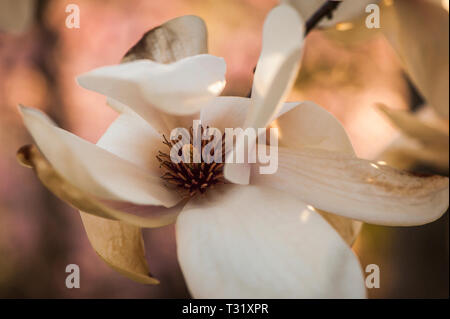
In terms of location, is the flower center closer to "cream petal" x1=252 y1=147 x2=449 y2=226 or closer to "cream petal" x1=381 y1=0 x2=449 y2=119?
"cream petal" x1=252 y1=147 x2=449 y2=226

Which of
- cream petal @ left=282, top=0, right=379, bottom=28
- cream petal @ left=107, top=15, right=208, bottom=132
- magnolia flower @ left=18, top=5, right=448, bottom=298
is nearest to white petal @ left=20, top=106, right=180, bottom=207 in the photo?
magnolia flower @ left=18, top=5, right=448, bottom=298

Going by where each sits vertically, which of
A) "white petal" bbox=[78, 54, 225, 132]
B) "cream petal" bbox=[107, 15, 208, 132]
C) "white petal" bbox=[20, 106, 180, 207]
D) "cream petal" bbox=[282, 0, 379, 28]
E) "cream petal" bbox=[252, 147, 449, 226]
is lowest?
"cream petal" bbox=[252, 147, 449, 226]

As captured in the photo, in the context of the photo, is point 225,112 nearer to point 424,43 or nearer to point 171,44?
point 171,44

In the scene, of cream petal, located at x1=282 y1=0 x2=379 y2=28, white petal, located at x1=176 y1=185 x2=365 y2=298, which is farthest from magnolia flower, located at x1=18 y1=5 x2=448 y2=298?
cream petal, located at x1=282 y1=0 x2=379 y2=28

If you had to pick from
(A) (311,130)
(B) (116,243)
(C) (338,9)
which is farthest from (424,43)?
(B) (116,243)

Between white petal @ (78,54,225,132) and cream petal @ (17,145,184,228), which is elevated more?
white petal @ (78,54,225,132)

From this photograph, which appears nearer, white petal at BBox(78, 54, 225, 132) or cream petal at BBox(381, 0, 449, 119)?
white petal at BBox(78, 54, 225, 132)
